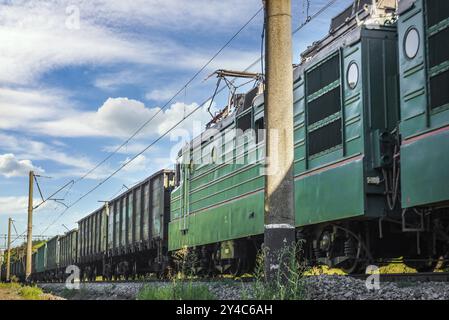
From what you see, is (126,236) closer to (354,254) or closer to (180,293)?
(354,254)

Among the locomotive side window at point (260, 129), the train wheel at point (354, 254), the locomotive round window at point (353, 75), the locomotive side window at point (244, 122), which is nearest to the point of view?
the locomotive round window at point (353, 75)

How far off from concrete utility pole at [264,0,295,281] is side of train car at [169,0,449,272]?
6.20ft

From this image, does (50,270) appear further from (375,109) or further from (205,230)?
(375,109)

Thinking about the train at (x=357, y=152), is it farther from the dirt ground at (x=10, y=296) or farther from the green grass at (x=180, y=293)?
the dirt ground at (x=10, y=296)

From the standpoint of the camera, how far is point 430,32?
821cm

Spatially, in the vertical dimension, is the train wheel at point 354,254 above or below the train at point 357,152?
below

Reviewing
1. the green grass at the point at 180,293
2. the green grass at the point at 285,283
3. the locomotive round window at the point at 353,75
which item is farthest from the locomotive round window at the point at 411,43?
the green grass at the point at 180,293

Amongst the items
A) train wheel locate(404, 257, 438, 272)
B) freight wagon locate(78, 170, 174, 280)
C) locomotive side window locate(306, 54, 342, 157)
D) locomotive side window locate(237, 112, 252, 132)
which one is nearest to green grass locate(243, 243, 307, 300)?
locomotive side window locate(306, 54, 342, 157)

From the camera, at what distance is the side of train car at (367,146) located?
809cm

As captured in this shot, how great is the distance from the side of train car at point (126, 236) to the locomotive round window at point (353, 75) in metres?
11.8

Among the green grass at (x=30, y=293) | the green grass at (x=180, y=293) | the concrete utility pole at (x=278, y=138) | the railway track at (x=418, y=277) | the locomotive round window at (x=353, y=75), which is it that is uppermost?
the locomotive round window at (x=353, y=75)

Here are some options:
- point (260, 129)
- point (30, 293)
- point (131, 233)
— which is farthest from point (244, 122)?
point (131, 233)

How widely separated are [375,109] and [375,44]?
100 cm

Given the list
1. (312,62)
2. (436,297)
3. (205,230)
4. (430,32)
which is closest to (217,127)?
(205,230)
